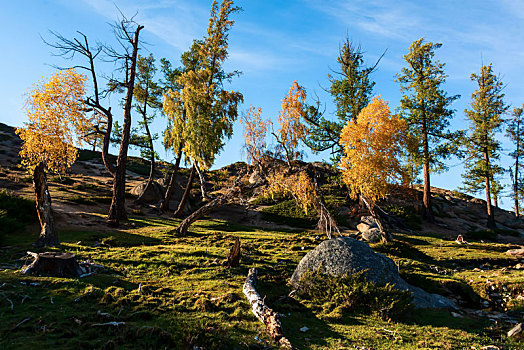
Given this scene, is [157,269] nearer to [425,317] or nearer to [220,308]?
[220,308]

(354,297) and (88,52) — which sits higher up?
(88,52)

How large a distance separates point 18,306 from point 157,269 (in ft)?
15.2

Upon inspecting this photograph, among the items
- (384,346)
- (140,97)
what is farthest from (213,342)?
(140,97)

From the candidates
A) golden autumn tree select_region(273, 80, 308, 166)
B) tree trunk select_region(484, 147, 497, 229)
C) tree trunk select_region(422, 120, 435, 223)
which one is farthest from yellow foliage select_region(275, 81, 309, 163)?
tree trunk select_region(484, 147, 497, 229)

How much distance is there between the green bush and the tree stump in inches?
272

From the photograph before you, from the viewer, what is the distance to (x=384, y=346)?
19.3 ft

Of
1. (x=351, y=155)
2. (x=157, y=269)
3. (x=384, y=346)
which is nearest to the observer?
(x=384, y=346)

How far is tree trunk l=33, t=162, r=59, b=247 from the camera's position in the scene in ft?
43.3

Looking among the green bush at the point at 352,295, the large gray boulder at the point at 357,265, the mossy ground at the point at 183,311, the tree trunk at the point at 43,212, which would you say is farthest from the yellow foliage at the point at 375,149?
the tree trunk at the point at 43,212

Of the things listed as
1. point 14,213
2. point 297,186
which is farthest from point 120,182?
point 297,186

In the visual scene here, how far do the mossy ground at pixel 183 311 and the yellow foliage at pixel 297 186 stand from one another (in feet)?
13.0

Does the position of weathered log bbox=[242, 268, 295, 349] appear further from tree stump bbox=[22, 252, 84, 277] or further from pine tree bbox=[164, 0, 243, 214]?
pine tree bbox=[164, 0, 243, 214]

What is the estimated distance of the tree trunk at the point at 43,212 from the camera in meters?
13.2

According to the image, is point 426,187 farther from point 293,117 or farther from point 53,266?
point 53,266
